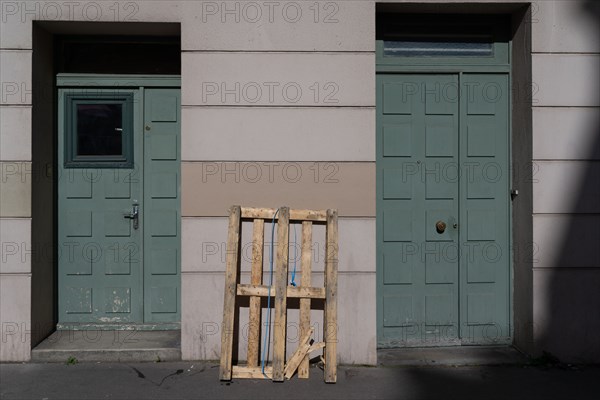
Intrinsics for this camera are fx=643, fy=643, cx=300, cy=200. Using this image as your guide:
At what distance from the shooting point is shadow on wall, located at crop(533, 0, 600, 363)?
21.0 feet

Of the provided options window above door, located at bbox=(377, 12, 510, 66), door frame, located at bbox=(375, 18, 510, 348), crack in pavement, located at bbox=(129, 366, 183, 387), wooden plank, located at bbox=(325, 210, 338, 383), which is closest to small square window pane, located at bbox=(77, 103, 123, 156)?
crack in pavement, located at bbox=(129, 366, 183, 387)

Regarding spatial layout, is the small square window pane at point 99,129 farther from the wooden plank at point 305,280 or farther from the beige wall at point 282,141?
the wooden plank at point 305,280

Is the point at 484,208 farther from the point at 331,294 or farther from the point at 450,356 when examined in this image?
the point at 331,294

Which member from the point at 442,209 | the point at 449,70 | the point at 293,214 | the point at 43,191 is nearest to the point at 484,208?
the point at 442,209

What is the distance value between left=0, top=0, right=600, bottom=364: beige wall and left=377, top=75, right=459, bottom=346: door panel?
40cm

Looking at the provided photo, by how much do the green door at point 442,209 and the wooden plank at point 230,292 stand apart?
1581 millimetres

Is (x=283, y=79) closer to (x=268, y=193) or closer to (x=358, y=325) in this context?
(x=268, y=193)

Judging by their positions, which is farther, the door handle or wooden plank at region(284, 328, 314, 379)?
the door handle

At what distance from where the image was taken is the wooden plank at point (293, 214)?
5.99 metres

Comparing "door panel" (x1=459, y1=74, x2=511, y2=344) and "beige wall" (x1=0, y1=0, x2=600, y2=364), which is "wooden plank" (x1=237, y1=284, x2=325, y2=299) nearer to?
"beige wall" (x1=0, y1=0, x2=600, y2=364)

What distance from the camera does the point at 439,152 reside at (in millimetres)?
6680

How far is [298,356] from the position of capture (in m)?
5.92

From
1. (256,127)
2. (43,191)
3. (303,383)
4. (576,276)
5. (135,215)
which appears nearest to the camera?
(303,383)

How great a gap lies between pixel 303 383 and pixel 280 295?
0.82 m
